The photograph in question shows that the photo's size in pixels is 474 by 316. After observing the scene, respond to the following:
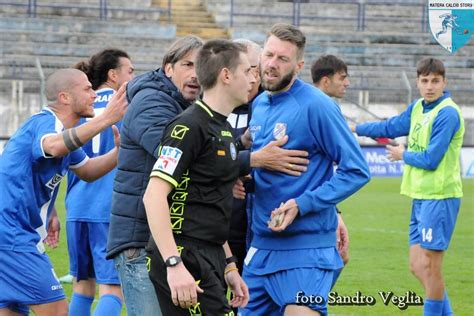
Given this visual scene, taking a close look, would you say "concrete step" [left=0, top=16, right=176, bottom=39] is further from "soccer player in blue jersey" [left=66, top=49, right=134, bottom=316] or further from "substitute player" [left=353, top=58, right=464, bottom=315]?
"soccer player in blue jersey" [left=66, top=49, right=134, bottom=316]

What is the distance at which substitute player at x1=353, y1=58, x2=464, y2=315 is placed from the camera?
8.84m

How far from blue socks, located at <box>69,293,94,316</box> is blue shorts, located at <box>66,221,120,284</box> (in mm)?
151

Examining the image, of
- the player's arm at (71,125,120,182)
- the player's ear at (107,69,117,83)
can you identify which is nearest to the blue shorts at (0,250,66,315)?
the player's arm at (71,125,120,182)

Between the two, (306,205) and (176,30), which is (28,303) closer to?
(306,205)

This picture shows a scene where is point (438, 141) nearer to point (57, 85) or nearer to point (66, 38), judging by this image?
point (57, 85)

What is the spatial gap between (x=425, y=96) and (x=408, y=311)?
2149 millimetres

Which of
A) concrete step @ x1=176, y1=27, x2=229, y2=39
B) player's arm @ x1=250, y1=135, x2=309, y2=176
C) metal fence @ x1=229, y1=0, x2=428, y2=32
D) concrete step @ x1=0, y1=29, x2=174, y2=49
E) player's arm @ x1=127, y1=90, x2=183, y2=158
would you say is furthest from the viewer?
metal fence @ x1=229, y1=0, x2=428, y2=32

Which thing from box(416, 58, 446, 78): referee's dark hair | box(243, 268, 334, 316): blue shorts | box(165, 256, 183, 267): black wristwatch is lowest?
box(243, 268, 334, 316): blue shorts

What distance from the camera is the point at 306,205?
579 centimetres

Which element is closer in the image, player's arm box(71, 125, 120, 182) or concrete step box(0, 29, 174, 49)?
player's arm box(71, 125, 120, 182)

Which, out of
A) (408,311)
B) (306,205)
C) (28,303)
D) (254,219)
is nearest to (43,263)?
(28,303)

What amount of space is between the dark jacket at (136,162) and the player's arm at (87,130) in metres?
0.45

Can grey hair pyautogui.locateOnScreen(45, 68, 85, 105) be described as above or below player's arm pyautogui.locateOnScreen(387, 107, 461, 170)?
above

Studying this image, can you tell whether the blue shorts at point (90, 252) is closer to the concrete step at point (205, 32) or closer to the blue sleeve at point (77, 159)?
the blue sleeve at point (77, 159)
